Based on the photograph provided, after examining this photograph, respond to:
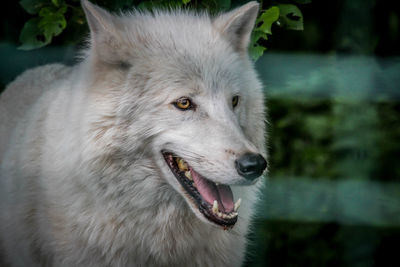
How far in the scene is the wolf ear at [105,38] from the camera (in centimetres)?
251

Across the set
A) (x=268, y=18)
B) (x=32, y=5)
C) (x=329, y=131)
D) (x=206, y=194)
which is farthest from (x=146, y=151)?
(x=329, y=131)

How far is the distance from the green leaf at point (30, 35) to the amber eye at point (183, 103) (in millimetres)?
1580

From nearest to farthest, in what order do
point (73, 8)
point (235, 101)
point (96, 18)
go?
point (96, 18) < point (235, 101) < point (73, 8)

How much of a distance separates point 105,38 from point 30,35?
1.40 metres

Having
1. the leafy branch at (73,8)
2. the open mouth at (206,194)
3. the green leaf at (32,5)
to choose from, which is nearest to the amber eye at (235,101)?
the open mouth at (206,194)

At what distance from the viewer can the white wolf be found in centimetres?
249

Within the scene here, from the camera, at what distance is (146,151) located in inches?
100

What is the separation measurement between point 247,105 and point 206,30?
470 mm

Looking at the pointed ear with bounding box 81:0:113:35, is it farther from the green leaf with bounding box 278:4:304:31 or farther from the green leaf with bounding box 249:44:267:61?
the green leaf with bounding box 278:4:304:31

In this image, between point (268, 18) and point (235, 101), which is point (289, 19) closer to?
point (268, 18)

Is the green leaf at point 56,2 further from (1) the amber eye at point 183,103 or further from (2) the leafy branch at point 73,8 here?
(1) the amber eye at point 183,103

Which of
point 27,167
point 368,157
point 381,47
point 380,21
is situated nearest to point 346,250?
point 368,157

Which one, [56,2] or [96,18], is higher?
[96,18]

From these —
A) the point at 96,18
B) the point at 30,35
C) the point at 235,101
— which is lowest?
the point at 235,101
